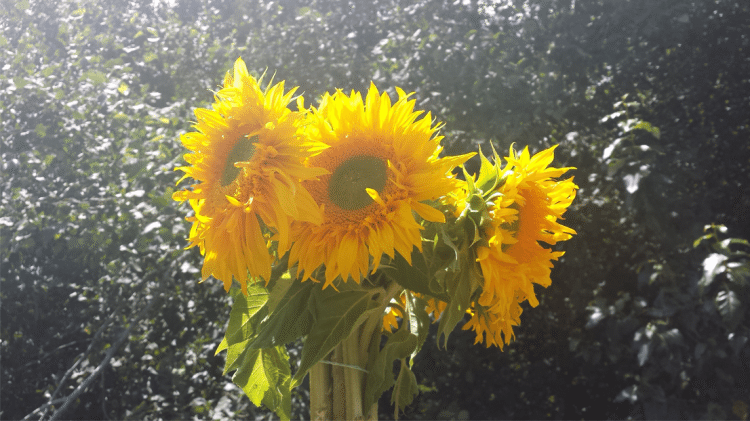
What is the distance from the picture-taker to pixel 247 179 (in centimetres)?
40

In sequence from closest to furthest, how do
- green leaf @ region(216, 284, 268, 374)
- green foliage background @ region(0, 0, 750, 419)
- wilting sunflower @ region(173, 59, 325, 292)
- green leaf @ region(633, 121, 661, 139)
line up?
wilting sunflower @ region(173, 59, 325, 292) < green leaf @ region(216, 284, 268, 374) < green leaf @ region(633, 121, 661, 139) < green foliage background @ region(0, 0, 750, 419)

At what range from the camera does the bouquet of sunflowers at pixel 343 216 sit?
40 cm

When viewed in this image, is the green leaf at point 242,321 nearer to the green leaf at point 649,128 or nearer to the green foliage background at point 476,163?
the green foliage background at point 476,163

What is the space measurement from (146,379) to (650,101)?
1.67 m

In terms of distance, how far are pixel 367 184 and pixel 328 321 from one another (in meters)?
0.14

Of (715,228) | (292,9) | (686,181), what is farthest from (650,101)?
(292,9)

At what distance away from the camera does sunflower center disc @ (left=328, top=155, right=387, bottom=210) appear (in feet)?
1.37

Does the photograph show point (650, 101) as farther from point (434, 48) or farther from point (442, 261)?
point (442, 261)

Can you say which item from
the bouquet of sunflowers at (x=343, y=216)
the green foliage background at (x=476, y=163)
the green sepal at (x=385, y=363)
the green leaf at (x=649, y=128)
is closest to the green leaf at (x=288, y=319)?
the bouquet of sunflowers at (x=343, y=216)

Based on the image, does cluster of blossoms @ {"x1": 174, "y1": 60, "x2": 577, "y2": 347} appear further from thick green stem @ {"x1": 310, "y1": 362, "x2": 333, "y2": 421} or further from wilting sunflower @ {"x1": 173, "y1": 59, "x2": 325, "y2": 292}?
thick green stem @ {"x1": 310, "y1": 362, "x2": 333, "y2": 421}

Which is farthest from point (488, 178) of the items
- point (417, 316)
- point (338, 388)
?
point (338, 388)

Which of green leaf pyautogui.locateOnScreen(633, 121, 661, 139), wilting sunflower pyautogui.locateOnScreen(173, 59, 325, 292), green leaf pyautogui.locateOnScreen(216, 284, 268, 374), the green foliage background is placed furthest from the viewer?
the green foliage background

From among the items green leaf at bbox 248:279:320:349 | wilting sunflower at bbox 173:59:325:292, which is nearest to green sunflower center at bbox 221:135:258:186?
wilting sunflower at bbox 173:59:325:292

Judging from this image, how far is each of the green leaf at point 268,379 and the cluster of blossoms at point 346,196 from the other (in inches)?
5.2
